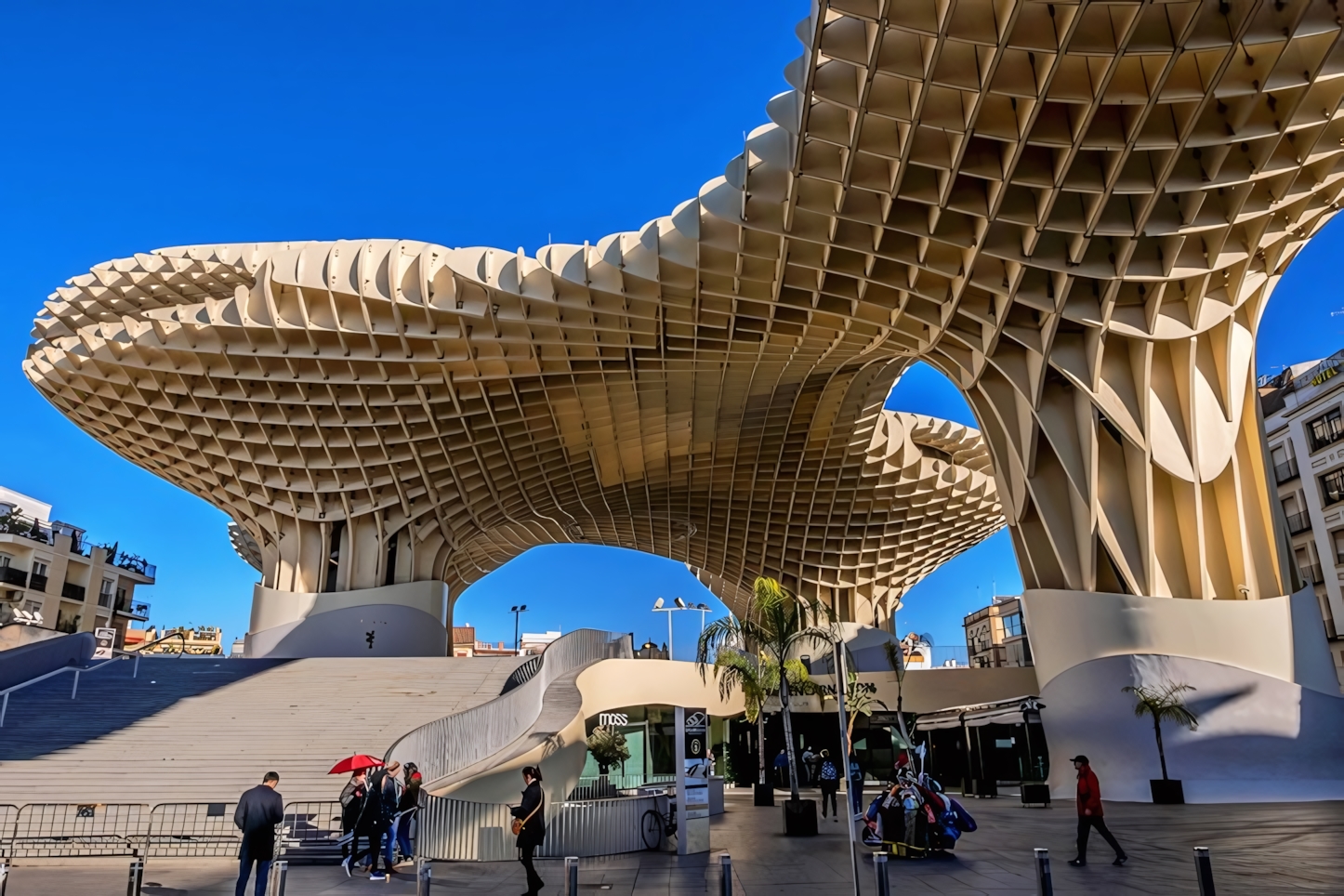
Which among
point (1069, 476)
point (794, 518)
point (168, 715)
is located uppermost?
point (794, 518)

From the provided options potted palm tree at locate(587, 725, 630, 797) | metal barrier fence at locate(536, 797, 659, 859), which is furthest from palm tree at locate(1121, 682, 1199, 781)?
potted palm tree at locate(587, 725, 630, 797)

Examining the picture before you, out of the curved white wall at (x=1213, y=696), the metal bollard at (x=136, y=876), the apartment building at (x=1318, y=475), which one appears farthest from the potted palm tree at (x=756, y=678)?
the apartment building at (x=1318, y=475)

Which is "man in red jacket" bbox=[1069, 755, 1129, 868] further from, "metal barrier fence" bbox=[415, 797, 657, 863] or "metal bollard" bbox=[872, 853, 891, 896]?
"metal barrier fence" bbox=[415, 797, 657, 863]

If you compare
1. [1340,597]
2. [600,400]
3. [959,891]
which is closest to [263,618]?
[600,400]

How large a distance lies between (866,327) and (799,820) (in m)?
16.8

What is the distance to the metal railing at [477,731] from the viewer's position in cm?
1739

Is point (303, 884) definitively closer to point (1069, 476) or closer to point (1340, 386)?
point (1069, 476)

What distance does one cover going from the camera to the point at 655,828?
620 inches

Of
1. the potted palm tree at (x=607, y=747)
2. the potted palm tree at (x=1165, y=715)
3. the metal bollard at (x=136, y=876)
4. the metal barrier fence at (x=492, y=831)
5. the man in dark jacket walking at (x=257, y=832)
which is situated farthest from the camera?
the potted palm tree at (x=607, y=747)

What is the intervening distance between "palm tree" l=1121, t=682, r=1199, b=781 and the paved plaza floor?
173 inches

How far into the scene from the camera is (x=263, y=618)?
4194 centimetres

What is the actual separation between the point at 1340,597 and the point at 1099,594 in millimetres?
28238

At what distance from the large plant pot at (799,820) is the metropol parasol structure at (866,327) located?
10.5 metres

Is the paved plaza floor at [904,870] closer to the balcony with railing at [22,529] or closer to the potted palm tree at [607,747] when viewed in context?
the potted palm tree at [607,747]
